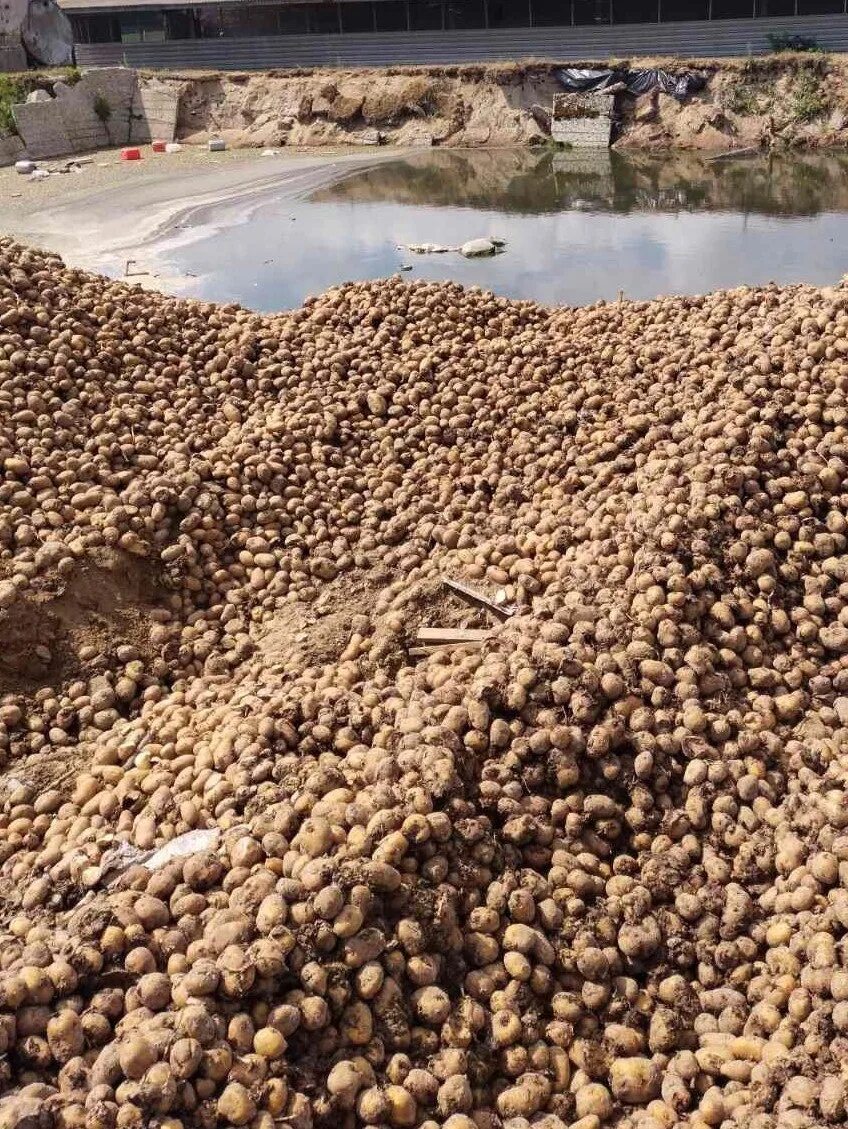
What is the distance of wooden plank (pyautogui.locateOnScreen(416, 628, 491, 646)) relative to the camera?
13.5ft

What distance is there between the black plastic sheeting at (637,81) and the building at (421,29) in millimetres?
A: 2288

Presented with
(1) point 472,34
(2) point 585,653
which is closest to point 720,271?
(2) point 585,653

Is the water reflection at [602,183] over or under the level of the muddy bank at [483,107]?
under

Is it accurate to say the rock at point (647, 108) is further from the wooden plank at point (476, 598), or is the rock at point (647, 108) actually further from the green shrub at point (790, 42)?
the wooden plank at point (476, 598)

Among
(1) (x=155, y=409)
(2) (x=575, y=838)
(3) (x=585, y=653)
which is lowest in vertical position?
(2) (x=575, y=838)

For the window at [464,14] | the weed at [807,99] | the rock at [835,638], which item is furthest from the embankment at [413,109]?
the rock at [835,638]

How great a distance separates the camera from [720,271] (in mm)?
10125

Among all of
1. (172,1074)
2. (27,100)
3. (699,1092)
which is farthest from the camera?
(27,100)

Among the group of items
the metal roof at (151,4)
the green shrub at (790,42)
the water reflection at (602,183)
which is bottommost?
the water reflection at (602,183)

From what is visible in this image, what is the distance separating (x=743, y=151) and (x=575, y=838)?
19.2m

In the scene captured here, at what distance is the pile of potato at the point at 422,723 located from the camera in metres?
2.48

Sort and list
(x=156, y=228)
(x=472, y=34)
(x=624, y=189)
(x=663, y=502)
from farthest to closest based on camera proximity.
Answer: (x=472, y=34) < (x=624, y=189) < (x=156, y=228) < (x=663, y=502)

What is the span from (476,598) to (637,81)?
19.5 meters

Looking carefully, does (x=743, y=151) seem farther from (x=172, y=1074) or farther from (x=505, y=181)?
(x=172, y=1074)
